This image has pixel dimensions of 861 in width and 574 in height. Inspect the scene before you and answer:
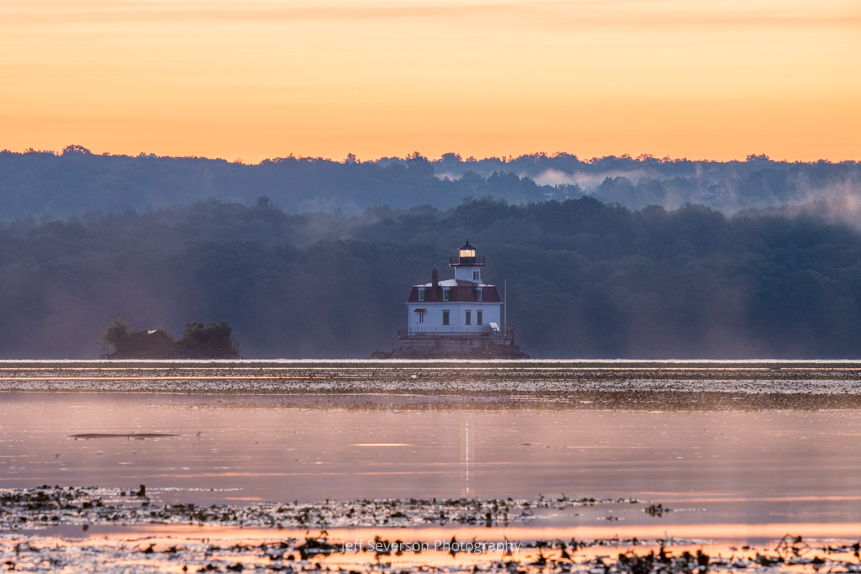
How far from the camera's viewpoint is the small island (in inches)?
4277

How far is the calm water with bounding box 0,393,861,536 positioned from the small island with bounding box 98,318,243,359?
200 ft

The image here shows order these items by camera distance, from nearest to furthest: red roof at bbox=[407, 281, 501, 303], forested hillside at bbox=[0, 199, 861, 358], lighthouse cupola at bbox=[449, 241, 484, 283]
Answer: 1. red roof at bbox=[407, 281, 501, 303]
2. lighthouse cupola at bbox=[449, 241, 484, 283]
3. forested hillside at bbox=[0, 199, 861, 358]

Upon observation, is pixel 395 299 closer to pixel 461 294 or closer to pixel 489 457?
pixel 461 294

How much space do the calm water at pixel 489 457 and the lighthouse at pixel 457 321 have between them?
67808 mm

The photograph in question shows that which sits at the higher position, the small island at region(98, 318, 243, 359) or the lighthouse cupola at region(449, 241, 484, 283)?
the lighthouse cupola at region(449, 241, 484, 283)

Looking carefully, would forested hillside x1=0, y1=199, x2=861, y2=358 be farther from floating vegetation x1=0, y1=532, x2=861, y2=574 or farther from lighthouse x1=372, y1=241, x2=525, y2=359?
floating vegetation x1=0, y1=532, x2=861, y2=574

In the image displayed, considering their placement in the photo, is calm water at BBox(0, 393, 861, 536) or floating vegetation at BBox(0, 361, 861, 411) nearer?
calm water at BBox(0, 393, 861, 536)

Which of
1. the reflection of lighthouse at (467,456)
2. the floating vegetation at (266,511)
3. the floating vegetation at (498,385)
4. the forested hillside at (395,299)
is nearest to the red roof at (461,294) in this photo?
the floating vegetation at (498,385)

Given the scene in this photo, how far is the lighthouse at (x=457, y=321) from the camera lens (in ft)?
380

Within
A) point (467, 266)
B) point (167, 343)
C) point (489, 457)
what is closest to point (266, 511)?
point (489, 457)

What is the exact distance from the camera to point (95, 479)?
26.5 meters

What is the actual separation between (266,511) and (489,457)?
9330mm

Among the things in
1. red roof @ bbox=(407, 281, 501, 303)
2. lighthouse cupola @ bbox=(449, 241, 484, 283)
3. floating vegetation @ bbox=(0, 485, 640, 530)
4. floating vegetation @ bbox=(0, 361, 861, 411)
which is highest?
lighthouse cupola @ bbox=(449, 241, 484, 283)

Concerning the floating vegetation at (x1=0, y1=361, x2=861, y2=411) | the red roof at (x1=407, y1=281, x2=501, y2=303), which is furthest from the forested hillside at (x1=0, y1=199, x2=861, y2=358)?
the floating vegetation at (x1=0, y1=361, x2=861, y2=411)
